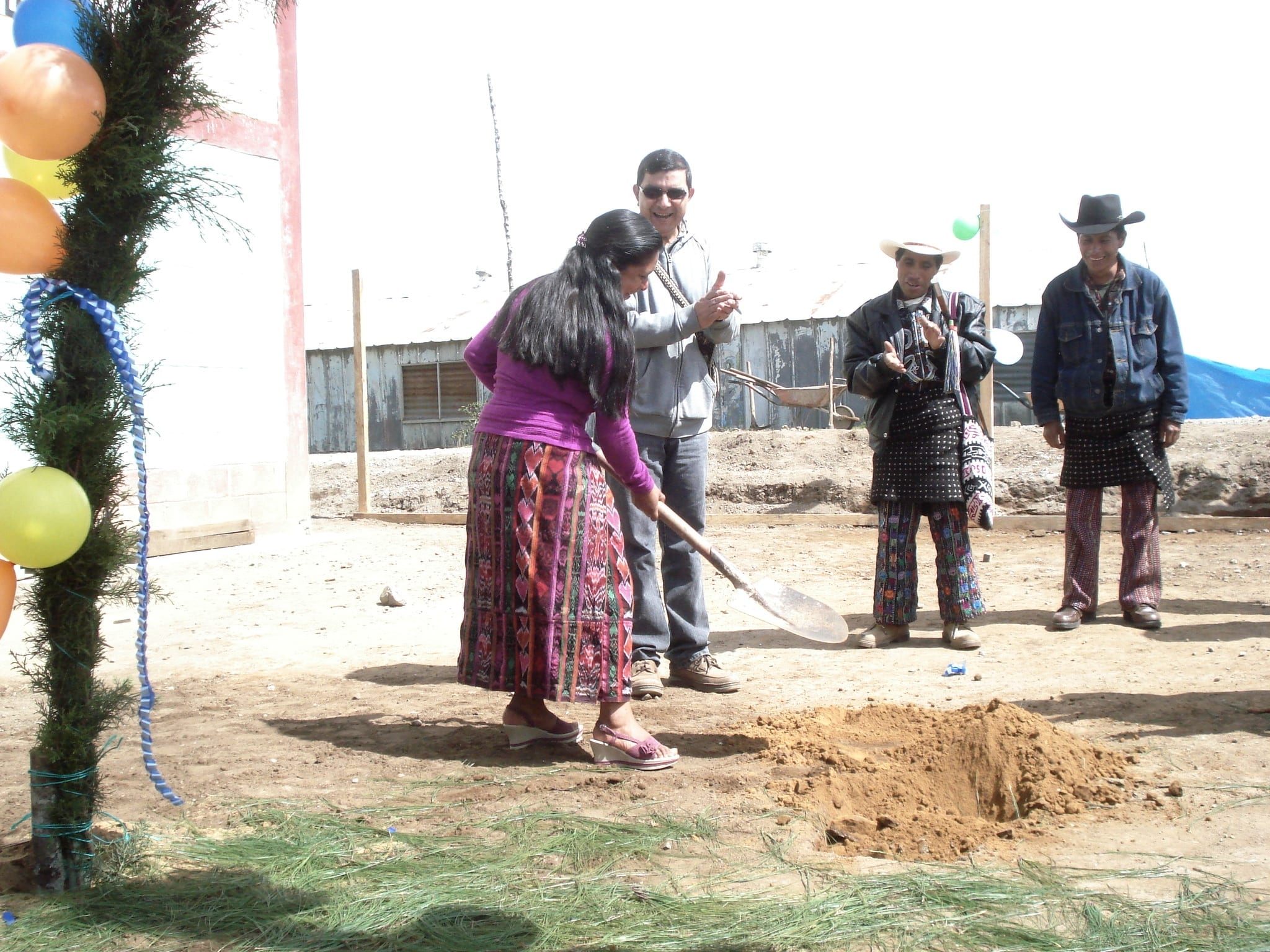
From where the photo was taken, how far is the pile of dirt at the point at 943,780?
2.89 meters

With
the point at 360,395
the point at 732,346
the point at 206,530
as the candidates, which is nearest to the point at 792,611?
the point at 206,530

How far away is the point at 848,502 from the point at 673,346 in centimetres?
742

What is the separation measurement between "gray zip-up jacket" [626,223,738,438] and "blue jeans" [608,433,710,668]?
7 cm

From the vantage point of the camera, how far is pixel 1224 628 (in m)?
5.25

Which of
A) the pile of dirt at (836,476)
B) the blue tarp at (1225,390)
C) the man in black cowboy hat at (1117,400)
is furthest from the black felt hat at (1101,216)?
the blue tarp at (1225,390)

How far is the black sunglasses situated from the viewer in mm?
4281

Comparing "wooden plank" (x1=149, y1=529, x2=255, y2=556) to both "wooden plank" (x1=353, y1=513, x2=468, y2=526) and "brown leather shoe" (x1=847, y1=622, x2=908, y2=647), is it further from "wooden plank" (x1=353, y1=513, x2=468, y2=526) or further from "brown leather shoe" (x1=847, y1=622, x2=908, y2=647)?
"brown leather shoe" (x1=847, y1=622, x2=908, y2=647)

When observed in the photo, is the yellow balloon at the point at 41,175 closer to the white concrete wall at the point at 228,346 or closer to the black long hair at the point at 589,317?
the black long hair at the point at 589,317

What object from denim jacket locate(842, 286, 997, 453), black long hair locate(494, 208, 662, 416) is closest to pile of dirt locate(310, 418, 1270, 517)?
denim jacket locate(842, 286, 997, 453)

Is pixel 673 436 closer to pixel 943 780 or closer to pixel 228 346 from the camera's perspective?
pixel 943 780

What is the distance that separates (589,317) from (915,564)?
2.61 m

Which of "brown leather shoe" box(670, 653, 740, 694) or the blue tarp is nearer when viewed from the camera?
"brown leather shoe" box(670, 653, 740, 694)

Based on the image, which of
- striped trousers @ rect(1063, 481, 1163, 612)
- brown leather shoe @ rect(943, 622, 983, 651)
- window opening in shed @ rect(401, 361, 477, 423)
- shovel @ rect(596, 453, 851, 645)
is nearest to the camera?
shovel @ rect(596, 453, 851, 645)

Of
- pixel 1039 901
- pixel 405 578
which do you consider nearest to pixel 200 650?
pixel 405 578
